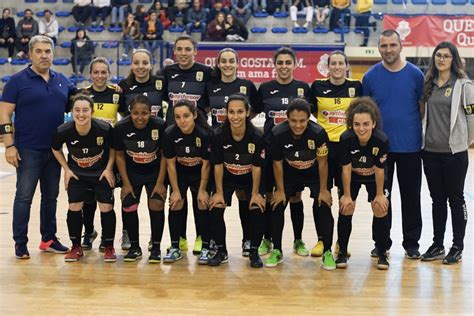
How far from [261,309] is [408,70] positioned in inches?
84.6

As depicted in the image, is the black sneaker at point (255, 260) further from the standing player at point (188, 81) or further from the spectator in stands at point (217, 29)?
the spectator in stands at point (217, 29)

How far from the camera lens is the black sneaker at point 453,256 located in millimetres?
4855

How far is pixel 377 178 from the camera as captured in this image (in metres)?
4.73

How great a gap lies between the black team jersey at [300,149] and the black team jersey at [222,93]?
44 cm

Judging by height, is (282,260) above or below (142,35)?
below

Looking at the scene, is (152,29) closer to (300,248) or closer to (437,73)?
(300,248)

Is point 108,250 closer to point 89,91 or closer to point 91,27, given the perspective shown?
point 89,91

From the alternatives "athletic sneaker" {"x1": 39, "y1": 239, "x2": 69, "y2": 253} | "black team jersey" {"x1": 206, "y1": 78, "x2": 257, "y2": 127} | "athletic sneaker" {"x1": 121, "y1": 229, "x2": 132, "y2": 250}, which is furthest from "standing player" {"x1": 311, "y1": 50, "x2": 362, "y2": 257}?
"athletic sneaker" {"x1": 39, "y1": 239, "x2": 69, "y2": 253}

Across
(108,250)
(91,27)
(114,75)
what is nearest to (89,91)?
(108,250)

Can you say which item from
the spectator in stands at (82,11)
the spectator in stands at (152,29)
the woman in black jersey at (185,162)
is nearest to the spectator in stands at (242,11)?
the spectator in stands at (152,29)

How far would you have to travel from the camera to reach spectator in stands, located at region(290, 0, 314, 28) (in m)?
16.0

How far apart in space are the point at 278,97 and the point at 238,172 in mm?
656

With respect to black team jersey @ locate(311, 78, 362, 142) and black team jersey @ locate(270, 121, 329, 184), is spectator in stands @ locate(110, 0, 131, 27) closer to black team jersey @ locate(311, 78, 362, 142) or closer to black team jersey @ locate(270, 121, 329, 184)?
black team jersey @ locate(311, 78, 362, 142)

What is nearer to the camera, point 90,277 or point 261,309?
point 261,309
